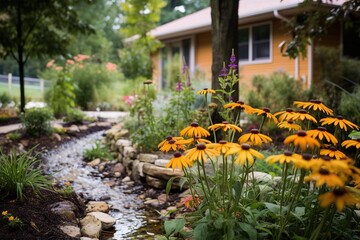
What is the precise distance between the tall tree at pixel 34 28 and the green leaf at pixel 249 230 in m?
6.72

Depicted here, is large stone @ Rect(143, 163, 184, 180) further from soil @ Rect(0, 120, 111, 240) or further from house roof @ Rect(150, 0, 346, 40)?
house roof @ Rect(150, 0, 346, 40)

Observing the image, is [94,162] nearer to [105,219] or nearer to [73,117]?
[105,219]

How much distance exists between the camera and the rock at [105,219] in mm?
3053

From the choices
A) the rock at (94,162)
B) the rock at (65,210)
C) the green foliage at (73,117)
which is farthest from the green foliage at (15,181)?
the green foliage at (73,117)

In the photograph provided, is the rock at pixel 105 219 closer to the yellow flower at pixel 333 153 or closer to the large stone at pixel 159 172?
the large stone at pixel 159 172

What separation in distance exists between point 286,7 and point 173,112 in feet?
22.5

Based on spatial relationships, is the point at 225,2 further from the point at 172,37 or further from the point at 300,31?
the point at 172,37

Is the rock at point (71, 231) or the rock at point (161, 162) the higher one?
the rock at point (161, 162)

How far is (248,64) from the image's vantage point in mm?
12836

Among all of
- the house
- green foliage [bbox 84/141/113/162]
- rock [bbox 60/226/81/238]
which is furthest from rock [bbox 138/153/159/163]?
the house

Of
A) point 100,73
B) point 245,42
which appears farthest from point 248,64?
point 100,73

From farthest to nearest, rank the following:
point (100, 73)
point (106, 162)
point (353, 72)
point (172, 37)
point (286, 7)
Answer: point (172, 37) → point (100, 73) → point (286, 7) → point (353, 72) → point (106, 162)

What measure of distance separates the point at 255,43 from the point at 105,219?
10.9 m

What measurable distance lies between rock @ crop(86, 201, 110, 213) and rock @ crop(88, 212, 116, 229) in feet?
0.64
